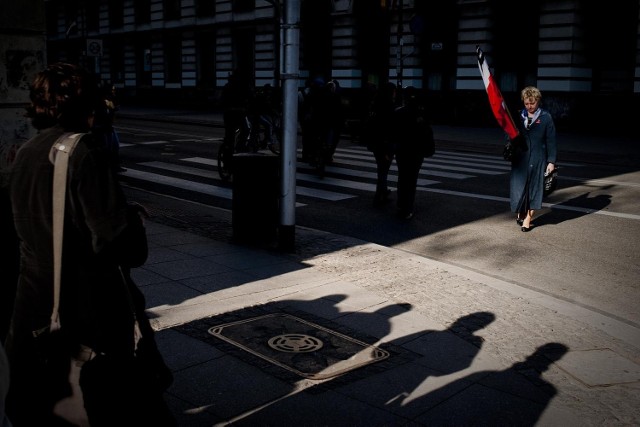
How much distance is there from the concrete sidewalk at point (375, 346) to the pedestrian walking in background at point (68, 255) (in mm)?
1351

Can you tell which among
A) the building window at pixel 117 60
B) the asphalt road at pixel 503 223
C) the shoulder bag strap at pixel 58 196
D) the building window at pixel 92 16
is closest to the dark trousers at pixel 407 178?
the asphalt road at pixel 503 223

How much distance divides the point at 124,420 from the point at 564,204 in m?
9.98

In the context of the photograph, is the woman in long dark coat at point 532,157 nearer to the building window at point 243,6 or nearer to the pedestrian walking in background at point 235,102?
the pedestrian walking in background at point 235,102

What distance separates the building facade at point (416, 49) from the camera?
84.8ft

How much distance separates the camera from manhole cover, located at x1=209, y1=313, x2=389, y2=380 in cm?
477

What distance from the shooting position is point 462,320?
5879 mm

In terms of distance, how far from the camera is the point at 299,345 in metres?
5.12

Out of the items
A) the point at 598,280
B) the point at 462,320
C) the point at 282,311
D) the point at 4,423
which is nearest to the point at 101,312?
the point at 4,423

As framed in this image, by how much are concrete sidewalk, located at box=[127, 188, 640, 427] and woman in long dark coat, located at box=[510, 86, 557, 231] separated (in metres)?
2.43

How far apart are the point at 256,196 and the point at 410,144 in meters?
2.83

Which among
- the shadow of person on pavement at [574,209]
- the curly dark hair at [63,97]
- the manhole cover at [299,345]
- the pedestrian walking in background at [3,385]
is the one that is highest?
the curly dark hair at [63,97]

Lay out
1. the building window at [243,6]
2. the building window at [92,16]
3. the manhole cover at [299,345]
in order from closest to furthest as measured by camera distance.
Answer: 1. the manhole cover at [299,345]
2. the building window at [243,6]
3. the building window at [92,16]

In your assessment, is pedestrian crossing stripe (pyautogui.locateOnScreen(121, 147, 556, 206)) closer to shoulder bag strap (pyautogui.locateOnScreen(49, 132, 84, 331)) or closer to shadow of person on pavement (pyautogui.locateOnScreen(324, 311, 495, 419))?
shadow of person on pavement (pyautogui.locateOnScreen(324, 311, 495, 419))

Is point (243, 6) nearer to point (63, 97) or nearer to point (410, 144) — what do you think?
point (410, 144)
